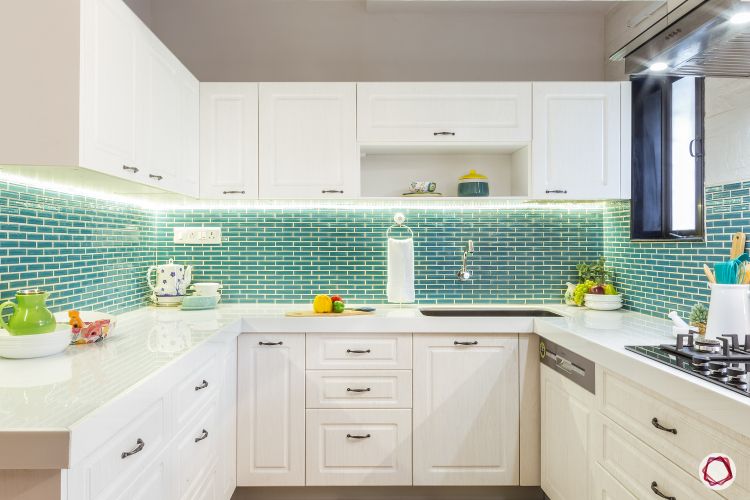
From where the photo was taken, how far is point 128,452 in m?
1.26

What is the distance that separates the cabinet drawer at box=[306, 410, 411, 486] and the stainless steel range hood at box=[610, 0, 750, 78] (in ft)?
6.13

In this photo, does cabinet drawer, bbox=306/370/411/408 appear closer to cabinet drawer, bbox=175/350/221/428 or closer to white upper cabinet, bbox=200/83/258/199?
cabinet drawer, bbox=175/350/221/428

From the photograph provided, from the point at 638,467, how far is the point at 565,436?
1.93ft

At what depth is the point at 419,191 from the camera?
9.45 ft

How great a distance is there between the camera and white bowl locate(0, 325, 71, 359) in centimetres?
152

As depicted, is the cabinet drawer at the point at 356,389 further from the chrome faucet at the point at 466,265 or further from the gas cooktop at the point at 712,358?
the gas cooktop at the point at 712,358

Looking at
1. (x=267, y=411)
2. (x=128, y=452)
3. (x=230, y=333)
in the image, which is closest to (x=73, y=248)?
(x=230, y=333)

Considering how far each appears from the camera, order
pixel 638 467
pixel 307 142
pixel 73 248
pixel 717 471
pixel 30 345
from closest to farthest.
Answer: pixel 717 471, pixel 30 345, pixel 638 467, pixel 73 248, pixel 307 142

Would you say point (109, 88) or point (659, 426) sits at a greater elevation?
point (109, 88)

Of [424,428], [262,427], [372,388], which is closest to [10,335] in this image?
[262,427]

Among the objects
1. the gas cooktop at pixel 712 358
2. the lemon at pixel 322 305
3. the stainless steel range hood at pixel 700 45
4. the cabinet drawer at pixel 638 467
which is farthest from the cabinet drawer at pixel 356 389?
the stainless steel range hood at pixel 700 45

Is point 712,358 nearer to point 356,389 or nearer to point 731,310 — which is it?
point 731,310

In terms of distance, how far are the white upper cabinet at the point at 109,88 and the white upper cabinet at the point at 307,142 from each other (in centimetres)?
83

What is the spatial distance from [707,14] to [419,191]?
5.62 ft
